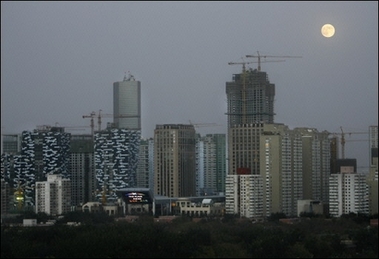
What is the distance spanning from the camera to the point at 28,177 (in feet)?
66.9

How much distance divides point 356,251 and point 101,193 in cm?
1073

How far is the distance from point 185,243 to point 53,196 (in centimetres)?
889

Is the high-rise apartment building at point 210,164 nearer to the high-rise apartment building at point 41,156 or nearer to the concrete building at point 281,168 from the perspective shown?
the concrete building at point 281,168

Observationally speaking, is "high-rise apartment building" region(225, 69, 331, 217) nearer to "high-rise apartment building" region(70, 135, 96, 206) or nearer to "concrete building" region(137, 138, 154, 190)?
"concrete building" region(137, 138, 154, 190)

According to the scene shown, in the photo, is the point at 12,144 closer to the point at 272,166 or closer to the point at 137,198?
the point at 137,198

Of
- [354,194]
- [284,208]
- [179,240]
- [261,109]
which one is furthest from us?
[261,109]

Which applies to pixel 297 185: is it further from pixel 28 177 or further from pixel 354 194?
pixel 28 177

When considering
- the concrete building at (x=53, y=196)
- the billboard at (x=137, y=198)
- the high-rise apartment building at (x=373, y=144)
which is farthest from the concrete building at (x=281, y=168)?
the concrete building at (x=53, y=196)

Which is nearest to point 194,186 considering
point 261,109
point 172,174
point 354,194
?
point 172,174

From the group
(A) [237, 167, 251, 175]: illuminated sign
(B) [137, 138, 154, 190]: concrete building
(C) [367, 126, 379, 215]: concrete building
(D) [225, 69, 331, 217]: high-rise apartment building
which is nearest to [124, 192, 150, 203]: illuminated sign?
(D) [225, 69, 331, 217]: high-rise apartment building

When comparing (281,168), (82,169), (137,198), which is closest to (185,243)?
(137,198)

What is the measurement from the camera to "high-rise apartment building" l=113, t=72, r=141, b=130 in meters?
23.7

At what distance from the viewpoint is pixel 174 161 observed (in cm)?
2152

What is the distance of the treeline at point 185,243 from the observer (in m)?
10.1
